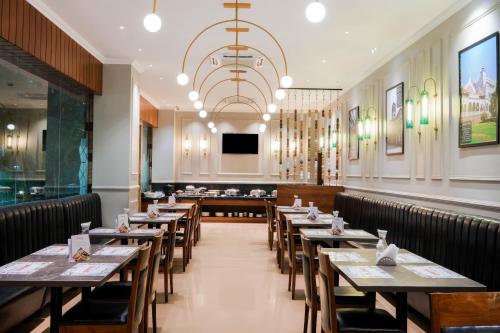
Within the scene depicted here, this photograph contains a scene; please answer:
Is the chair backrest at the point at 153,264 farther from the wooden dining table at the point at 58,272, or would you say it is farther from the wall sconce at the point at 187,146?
the wall sconce at the point at 187,146

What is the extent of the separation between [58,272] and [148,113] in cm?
1038

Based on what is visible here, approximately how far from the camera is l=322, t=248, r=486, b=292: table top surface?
2.69 metres

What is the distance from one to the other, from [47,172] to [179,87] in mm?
5229

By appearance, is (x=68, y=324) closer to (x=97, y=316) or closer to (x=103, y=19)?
(x=97, y=316)

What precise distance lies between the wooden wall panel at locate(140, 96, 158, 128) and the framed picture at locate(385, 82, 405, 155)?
283 inches

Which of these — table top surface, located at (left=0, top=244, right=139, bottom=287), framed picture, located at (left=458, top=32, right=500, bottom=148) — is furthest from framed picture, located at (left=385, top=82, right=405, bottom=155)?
table top surface, located at (left=0, top=244, right=139, bottom=287)

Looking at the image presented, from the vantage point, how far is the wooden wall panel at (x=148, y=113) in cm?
1212

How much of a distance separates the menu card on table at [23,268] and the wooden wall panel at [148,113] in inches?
356

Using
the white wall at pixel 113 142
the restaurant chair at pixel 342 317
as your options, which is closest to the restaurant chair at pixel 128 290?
the restaurant chair at pixel 342 317

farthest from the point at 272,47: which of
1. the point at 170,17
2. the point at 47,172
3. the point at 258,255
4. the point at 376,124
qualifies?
the point at 47,172

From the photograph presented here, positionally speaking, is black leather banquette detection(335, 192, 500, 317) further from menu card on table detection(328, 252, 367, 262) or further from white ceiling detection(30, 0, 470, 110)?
white ceiling detection(30, 0, 470, 110)

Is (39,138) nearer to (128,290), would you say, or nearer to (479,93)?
(128,290)

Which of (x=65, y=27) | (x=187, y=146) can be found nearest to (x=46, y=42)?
(x=65, y=27)

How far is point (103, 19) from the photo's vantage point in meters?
6.18
